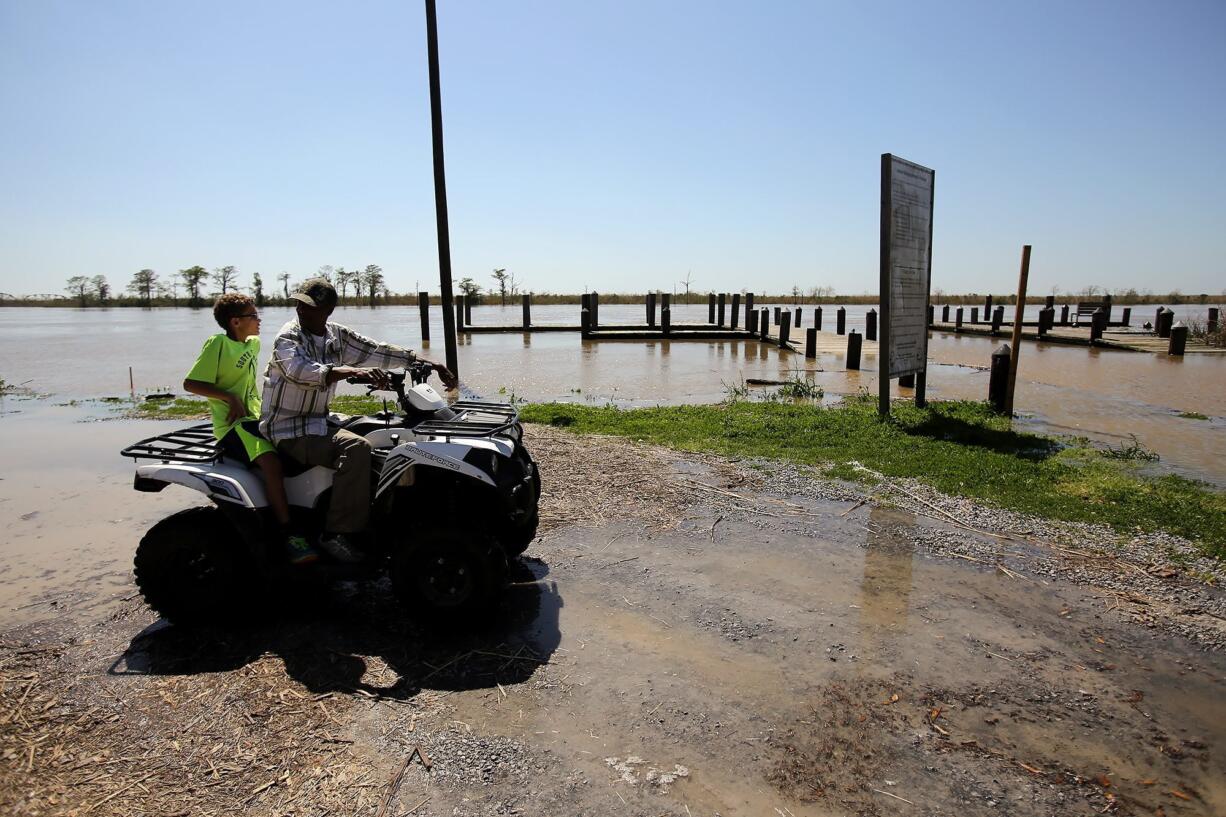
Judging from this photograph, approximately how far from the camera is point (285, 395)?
4.14m

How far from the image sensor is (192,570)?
13.7 feet

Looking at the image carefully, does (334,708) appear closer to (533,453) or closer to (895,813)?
(895,813)

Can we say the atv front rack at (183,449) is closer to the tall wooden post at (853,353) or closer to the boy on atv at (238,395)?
the boy on atv at (238,395)

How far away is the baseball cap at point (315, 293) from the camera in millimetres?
4199

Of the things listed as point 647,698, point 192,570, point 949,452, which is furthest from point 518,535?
point 949,452

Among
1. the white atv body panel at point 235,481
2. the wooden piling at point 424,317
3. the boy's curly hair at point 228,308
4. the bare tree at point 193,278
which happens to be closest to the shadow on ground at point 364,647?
the white atv body panel at point 235,481

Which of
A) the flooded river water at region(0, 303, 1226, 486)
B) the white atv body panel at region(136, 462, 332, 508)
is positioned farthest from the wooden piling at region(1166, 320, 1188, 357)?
the white atv body panel at region(136, 462, 332, 508)

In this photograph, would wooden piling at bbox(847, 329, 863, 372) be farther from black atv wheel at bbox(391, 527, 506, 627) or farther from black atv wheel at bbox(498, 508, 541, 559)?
black atv wheel at bbox(391, 527, 506, 627)

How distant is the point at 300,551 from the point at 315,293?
1.49 metres

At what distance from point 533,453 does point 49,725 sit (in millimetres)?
5446

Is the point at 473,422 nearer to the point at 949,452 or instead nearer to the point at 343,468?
the point at 343,468

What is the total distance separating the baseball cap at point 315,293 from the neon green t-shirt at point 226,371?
1.50 ft

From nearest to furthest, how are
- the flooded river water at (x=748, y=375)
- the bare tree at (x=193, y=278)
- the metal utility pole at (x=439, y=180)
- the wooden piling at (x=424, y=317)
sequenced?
1. the flooded river water at (x=748, y=375)
2. the metal utility pole at (x=439, y=180)
3. the wooden piling at (x=424, y=317)
4. the bare tree at (x=193, y=278)

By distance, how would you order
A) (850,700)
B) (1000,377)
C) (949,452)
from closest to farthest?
(850,700)
(949,452)
(1000,377)
